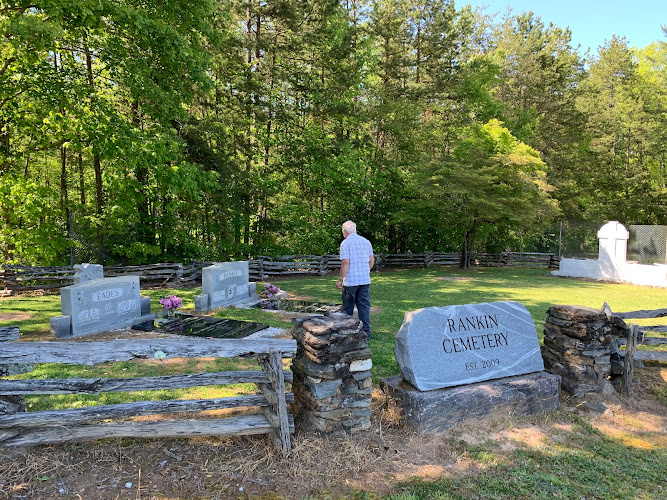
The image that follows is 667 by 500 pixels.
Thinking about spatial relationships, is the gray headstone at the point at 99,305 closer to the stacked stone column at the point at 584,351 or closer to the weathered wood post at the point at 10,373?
the weathered wood post at the point at 10,373

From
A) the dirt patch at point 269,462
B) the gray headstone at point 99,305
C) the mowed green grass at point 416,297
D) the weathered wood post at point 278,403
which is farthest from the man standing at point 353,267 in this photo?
the gray headstone at point 99,305

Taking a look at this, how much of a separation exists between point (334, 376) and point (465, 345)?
66.9 inches

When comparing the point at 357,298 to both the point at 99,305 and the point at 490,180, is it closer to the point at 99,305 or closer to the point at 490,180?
the point at 99,305

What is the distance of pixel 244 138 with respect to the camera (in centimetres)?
1922

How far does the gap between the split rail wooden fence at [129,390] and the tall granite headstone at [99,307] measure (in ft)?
13.1

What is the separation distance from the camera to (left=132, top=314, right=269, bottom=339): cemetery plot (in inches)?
296

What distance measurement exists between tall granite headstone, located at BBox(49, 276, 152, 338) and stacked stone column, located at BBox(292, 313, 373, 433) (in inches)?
218

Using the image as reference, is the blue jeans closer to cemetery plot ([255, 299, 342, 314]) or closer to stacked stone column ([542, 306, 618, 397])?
stacked stone column ([542, 306, 618, 397])

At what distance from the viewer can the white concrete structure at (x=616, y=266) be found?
16156mm

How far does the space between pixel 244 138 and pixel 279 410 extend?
17171 millimetres

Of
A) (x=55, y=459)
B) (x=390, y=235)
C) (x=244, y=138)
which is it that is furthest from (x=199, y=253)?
(x=55, y=459)

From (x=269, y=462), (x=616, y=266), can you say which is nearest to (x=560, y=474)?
(x=269, y=462)

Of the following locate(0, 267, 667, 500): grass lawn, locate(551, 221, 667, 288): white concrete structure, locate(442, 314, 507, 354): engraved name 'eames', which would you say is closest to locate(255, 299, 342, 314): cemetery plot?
locate(0, 267, 667, 500): grass lawn

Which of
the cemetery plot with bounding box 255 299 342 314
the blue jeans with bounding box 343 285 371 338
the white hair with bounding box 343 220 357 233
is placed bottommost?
the cemetery plot with bounding box 255 299 342 314
